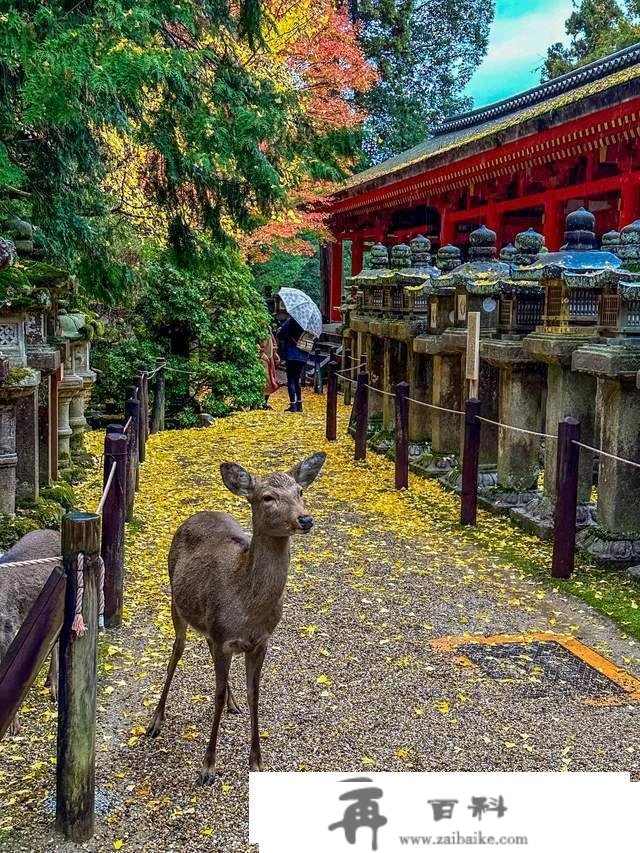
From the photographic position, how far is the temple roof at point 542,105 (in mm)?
10959

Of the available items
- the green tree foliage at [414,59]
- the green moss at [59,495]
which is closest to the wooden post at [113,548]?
the green moss at [59,495]

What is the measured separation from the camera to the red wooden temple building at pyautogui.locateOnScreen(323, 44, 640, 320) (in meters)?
11.6

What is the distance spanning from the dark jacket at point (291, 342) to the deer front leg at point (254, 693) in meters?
14.0

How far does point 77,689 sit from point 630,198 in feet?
36.3

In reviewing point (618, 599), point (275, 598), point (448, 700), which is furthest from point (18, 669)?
point (618, 599)

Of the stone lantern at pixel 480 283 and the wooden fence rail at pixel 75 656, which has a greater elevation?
the stone lantern at pixel 480 283

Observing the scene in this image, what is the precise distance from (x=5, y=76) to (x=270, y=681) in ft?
16.0

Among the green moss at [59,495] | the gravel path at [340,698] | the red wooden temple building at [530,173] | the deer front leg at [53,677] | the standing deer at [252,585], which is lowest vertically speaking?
the gravel path at [340,698]

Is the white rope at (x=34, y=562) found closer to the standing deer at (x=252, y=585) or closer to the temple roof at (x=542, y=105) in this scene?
the standing deer at (x=252, y=585)

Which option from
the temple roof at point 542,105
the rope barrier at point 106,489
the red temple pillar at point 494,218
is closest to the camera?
the rope barrier at point 106,489

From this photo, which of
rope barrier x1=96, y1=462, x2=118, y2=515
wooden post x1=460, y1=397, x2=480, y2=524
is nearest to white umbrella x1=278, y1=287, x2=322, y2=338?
wooden post x1=460, y1=397, x2=480, y2=524

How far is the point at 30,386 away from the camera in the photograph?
20.2 ft

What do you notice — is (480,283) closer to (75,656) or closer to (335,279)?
(75,656)

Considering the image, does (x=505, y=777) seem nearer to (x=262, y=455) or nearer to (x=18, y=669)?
(x=18, y=669)
